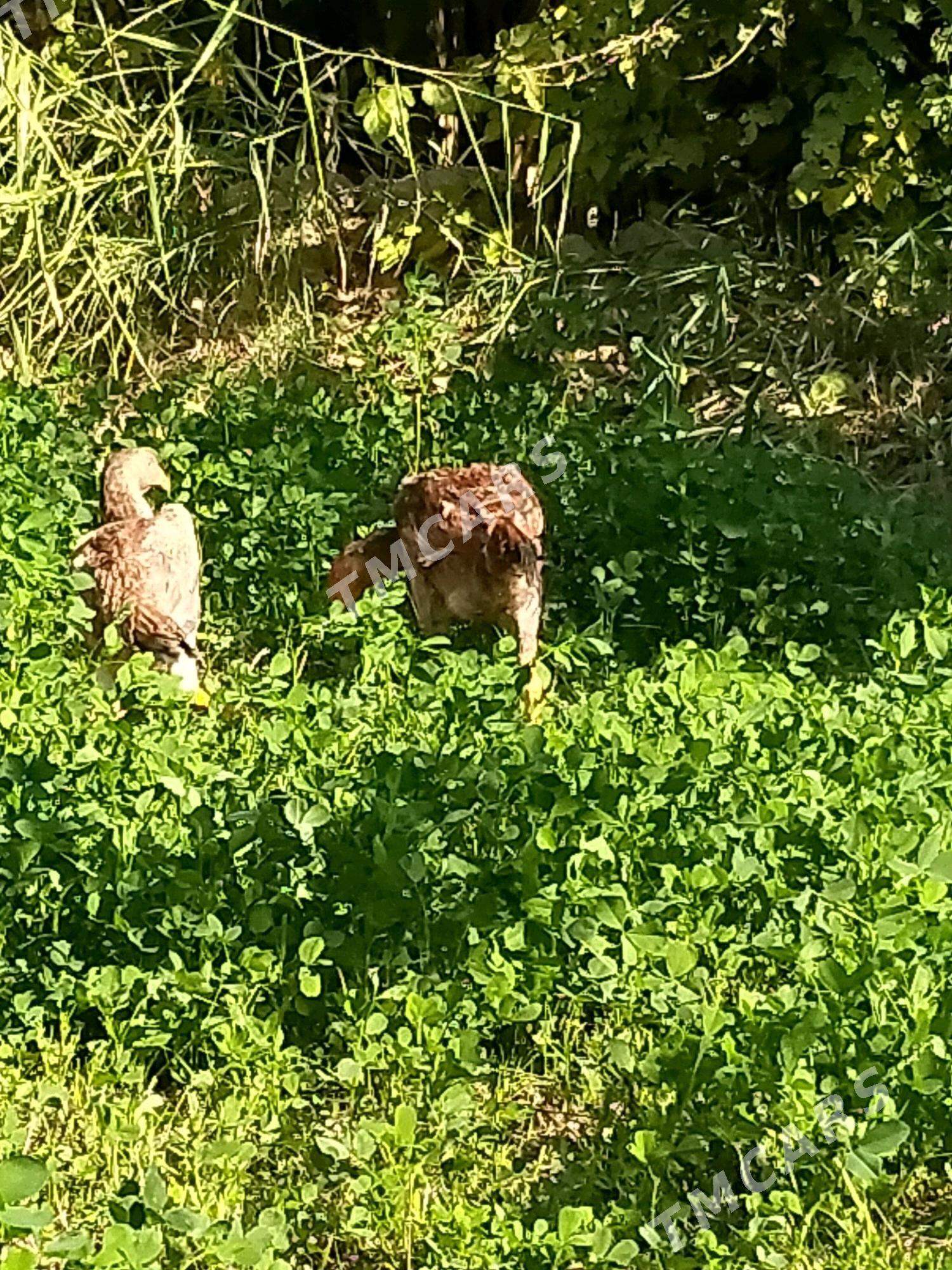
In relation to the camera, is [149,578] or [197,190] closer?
[149,578]

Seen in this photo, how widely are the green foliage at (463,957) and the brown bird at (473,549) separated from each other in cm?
31

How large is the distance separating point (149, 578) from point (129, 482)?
0.46 meters

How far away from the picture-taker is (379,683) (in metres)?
3.49

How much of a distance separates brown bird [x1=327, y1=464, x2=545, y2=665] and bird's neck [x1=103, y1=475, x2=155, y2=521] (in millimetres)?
659

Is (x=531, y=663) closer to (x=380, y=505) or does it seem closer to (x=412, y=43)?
(x=380, y=505)

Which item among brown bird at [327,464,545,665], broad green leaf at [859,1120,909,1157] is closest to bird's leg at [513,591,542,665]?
brown bird at [327,464,545,665]

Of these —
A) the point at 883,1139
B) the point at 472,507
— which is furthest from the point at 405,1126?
the point at 472,507

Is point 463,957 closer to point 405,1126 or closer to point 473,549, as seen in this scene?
point 405,1126

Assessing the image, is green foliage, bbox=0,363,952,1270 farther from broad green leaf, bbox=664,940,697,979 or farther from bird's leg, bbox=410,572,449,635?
bird's leg, bbox=410,572,449,635

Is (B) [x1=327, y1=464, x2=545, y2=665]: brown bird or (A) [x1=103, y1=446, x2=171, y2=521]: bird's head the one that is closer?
(B) [x1=327, y1=464, x2=545, y2=665]: brown bird

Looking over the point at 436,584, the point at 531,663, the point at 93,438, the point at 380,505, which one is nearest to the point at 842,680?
the point at 531,663

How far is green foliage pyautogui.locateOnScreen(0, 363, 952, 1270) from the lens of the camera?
2199 millimetres

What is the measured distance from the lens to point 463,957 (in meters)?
2.62

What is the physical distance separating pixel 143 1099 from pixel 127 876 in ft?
1.17
